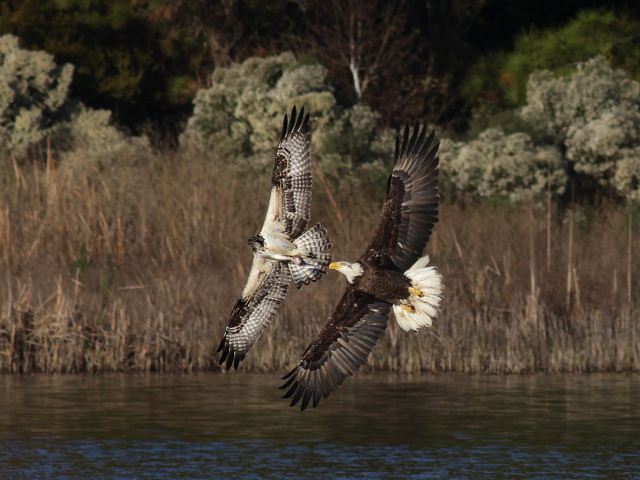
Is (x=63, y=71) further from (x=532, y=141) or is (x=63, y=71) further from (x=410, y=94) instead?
(x=532, y=141)

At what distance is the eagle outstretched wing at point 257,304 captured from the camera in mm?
13125

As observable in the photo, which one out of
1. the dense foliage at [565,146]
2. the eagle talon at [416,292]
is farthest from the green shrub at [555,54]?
the eagle talon at [416,292]

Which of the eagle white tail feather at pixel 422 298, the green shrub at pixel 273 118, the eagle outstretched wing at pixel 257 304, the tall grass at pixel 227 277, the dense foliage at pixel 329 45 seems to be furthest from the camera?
the dense foliage at pixel 329 45

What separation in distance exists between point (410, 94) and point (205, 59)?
3.95 m

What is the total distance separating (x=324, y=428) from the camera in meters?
15.0

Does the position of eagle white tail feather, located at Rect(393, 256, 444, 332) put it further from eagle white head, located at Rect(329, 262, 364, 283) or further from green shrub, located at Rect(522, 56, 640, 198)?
green shrub, located at Rect(522, 56, 640, 198)

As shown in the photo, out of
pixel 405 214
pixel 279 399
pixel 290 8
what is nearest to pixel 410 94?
pixel 290 8

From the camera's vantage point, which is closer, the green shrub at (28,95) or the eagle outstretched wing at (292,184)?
the eagle outstretched wing at (292,184)

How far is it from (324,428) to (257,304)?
220cm

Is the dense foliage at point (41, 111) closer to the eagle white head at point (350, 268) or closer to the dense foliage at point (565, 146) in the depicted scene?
the dense foliage at point (565, 146)

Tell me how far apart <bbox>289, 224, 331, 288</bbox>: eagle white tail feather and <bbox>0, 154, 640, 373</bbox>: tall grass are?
513 cm

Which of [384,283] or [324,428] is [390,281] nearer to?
[384,283]

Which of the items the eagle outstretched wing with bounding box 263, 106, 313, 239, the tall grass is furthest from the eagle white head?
the tall grass

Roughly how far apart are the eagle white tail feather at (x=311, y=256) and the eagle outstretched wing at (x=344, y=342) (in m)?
0.37
